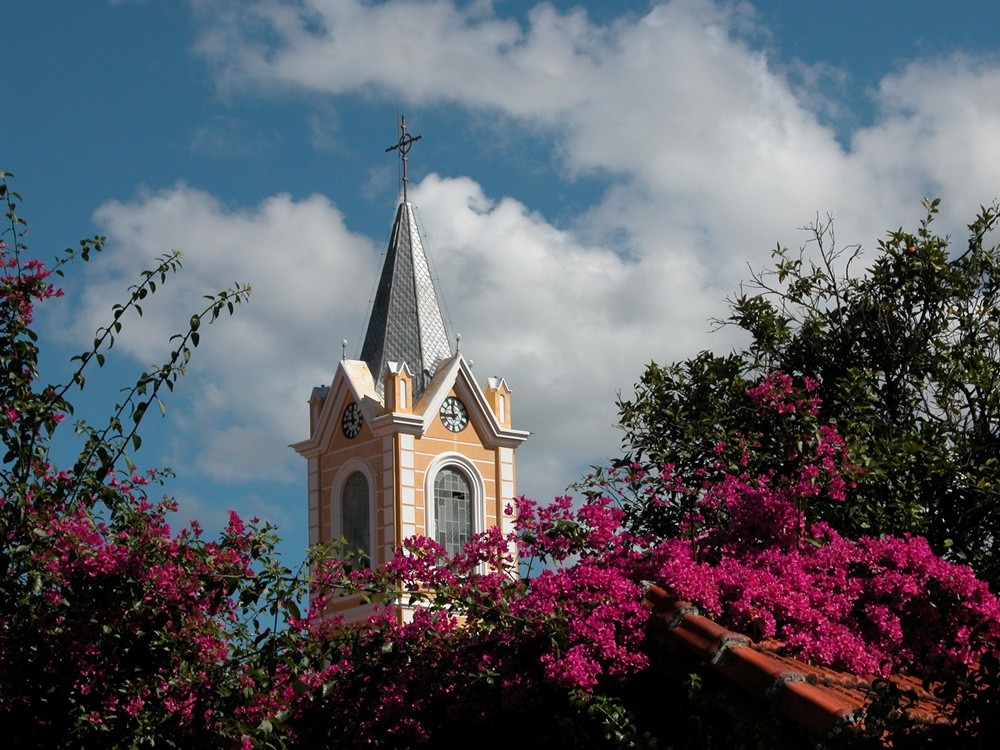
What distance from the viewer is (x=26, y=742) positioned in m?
7.39

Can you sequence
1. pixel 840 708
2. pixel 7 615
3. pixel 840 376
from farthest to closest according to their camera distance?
pixel 840 376, pixel 7 615, pixel 840 708

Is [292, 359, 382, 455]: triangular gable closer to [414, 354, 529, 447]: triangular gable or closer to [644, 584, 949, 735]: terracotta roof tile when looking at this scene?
[414, 354, 529, 447]: triangular gable

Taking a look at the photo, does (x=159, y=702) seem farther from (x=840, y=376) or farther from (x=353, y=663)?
(x=840, y=376)

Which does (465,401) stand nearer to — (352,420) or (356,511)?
(352,420)

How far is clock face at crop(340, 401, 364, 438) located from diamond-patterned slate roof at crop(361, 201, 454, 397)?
769mm

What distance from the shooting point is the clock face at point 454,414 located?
113 ft

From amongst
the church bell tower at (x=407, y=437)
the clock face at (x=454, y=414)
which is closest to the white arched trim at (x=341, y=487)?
the church bell tower at (x=407, y=437)

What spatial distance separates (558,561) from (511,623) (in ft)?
2.30

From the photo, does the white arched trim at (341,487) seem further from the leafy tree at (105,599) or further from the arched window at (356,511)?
the leafy tree at (105,599)

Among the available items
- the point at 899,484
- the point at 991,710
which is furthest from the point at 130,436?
the point at 899,484

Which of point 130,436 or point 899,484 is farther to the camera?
point 899,484

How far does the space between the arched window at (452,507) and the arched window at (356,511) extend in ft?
5.52

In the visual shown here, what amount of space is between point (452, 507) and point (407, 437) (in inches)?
82.0

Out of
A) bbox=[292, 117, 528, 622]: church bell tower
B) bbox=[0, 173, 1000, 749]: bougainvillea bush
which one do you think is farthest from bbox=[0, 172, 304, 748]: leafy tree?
bbox=[292, 117, 528, 622]: church bell tower
